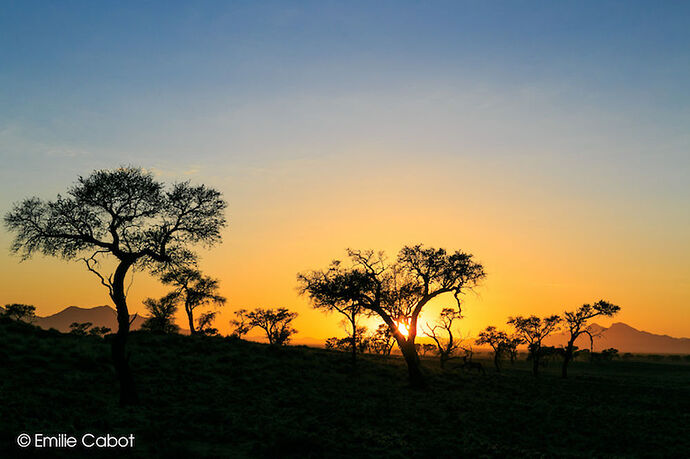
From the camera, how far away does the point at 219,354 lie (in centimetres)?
4197

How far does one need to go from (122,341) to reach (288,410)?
35.5 ft

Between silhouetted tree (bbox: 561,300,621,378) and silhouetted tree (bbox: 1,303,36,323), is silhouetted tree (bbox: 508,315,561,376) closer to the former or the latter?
silhouetted tree (bbox: 561,300,621,378)

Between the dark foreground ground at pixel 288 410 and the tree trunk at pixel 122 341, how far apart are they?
89 centimetres

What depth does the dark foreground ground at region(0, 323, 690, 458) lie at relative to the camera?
1830 cm

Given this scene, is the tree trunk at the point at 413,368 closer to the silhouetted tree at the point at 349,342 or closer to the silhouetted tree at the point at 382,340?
the silhouetted tree at the point at 382,340

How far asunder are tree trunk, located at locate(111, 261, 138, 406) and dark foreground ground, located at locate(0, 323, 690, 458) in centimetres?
89

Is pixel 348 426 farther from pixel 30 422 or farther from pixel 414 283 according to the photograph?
pixel 414 283

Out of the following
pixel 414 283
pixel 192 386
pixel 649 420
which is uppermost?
pixel 414 283

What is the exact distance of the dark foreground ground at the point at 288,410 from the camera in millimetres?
18297

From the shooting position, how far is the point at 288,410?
85.5ft

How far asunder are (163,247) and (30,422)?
42.0 feet

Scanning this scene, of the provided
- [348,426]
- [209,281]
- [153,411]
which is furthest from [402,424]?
[209,281]

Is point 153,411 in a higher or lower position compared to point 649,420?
higher

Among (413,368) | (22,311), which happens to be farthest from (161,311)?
(413,368)
